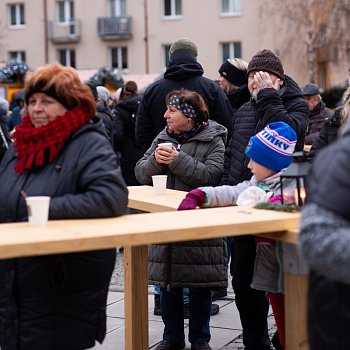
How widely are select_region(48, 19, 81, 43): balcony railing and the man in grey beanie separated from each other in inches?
1571

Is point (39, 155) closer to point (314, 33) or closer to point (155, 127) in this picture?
point (155, 127)

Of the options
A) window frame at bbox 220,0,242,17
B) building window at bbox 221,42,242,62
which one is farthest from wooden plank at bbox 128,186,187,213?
window frame at bbox 220,0,242,17

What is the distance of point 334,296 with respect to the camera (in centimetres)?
287

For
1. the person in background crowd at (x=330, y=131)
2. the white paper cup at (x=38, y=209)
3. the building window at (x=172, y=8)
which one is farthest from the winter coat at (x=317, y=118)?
the building window at (x=172, y=8)

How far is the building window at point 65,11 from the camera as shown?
Result: 47031 millimetres

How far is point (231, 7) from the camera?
146 ft

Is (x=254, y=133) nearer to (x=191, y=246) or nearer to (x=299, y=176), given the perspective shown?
(x=191, y=246)

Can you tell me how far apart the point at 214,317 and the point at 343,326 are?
395cm

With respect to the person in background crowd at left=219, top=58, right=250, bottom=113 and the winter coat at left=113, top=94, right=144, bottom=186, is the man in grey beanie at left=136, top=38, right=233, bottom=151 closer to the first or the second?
the person in background crowd at left=219, top=58, right=250, bottom=113

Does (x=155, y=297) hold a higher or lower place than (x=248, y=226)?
lower

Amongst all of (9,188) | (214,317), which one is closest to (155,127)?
(214,317)

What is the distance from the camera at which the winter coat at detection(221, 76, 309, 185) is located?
5.34 m

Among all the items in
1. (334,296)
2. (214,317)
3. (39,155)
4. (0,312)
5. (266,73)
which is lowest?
(214,317)

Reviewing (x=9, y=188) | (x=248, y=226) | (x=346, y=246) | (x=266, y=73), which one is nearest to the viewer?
(x=346, y=246)
